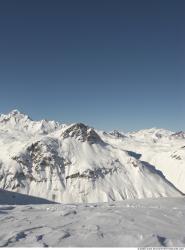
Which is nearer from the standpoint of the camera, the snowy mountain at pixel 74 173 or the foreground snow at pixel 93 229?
the foreground snow at pixel 93 229

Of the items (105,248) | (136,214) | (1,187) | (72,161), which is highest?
(72,161)

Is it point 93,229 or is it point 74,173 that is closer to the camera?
point 93,229

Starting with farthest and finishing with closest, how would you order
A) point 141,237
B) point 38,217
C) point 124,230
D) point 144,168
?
point 144,168, point 38,217, point 124,230, point 141,237

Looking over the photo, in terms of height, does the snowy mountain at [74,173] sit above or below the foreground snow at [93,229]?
above

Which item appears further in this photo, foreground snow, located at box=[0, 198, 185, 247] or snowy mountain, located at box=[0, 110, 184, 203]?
snowy mountain, located at box=[0, 110, 184, 203]

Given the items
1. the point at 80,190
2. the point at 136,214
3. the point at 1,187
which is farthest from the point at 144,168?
the point at 136,214

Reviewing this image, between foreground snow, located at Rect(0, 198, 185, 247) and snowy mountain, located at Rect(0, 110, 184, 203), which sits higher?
snowy mountain, located at Rect(0, 110, 184, 203)

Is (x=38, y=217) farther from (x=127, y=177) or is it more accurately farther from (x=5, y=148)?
(x=5, y=148)

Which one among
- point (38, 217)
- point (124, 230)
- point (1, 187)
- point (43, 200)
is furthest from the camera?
point (1, 187)
